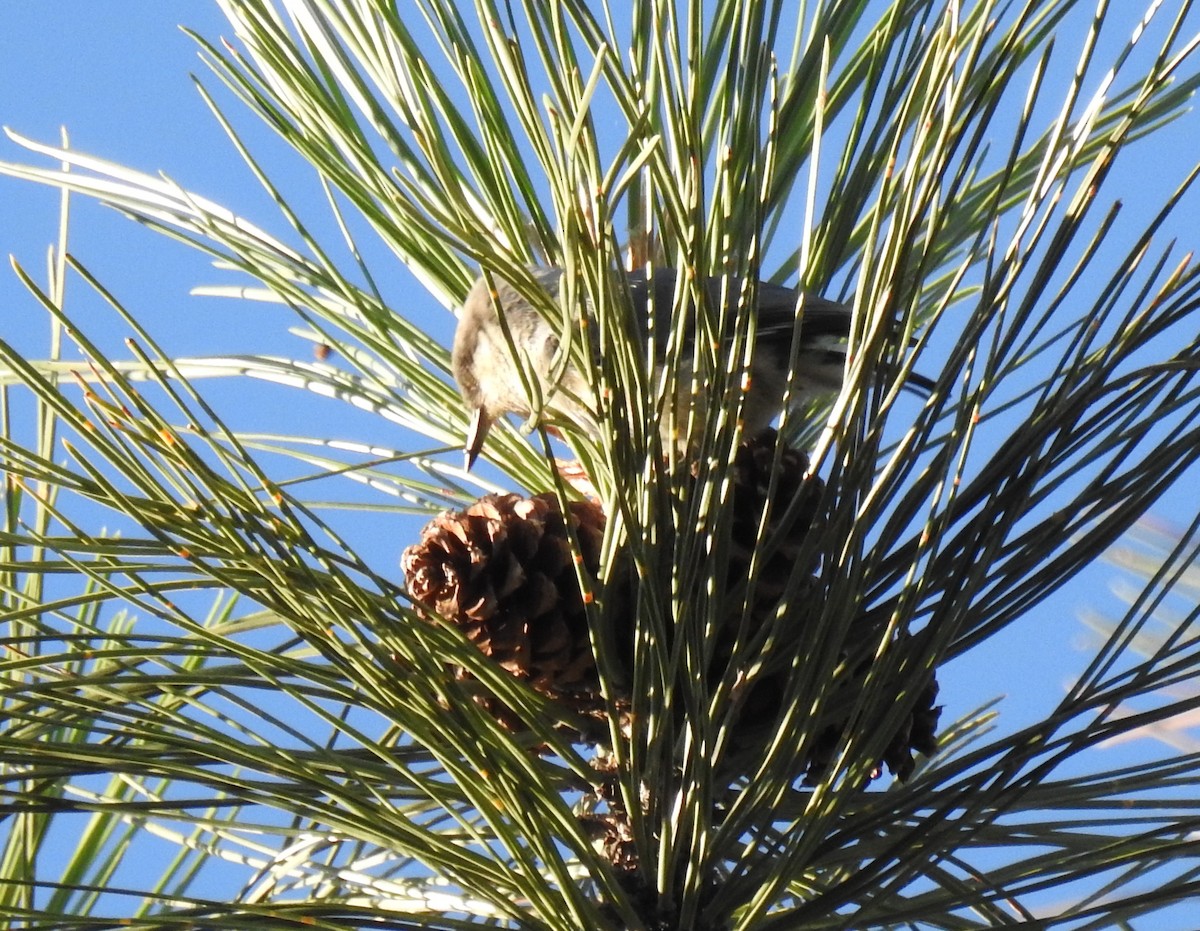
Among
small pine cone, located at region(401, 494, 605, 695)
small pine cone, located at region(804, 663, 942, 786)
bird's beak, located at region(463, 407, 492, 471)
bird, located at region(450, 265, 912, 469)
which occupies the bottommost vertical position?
small pine cone, located at region(804, 663, 942, 786)

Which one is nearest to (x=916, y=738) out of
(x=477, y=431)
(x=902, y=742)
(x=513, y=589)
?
(x=902, y=742)

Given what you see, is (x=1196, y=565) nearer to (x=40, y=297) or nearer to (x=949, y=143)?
(x=949, y=143)

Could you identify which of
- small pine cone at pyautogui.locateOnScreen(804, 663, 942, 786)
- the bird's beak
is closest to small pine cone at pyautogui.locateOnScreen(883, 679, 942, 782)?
small pine cone at pyautogui.locateOnScreen(804, 663, 942, 786)

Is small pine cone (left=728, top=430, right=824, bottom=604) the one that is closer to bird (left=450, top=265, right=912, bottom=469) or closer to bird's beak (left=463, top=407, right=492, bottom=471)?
bird (left=450, top=265, right=912, bottom=469)

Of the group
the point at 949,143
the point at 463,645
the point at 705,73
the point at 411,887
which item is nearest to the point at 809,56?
the point at 705,73

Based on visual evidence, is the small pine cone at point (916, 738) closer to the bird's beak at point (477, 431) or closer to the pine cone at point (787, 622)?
the pine cone at point (787, 622)

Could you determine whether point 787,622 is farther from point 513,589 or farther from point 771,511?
point 513,589

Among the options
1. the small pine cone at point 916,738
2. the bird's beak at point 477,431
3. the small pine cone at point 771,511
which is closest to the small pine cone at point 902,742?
the small pine cone at point 916,738
